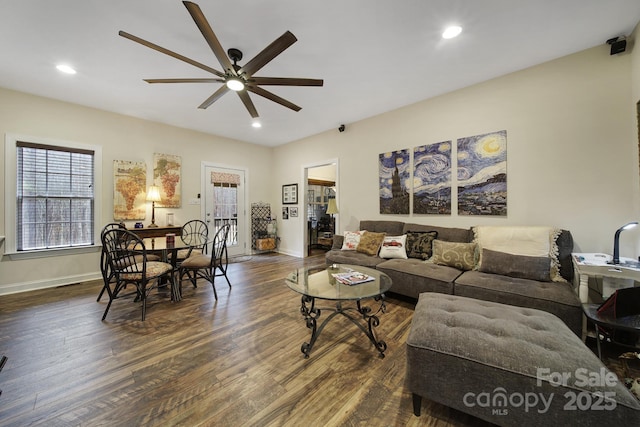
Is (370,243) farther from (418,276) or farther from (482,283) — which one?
(482,283)

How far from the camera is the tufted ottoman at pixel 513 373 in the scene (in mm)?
940

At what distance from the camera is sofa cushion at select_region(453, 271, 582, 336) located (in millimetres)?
1831

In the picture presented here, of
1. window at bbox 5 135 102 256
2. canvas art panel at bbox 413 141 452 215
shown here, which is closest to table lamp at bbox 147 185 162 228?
window at bbox 5 135 102 256

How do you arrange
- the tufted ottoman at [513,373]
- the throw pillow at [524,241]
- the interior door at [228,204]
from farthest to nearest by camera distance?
the interior door at [228,204]
the throw pillow at [524,241]
the tufted ottoman at [513,373]

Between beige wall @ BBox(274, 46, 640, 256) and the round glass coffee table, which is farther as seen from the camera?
beige wall @ BBox(274, 46, 640, 256)

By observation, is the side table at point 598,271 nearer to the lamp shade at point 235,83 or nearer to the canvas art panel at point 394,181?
the canvas art panel at point 394,181

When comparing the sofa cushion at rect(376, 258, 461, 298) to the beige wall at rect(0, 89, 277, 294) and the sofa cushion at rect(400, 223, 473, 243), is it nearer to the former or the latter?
the sofa cushion at rect(400, 223, 473, 243)

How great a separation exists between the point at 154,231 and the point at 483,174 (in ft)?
17.2

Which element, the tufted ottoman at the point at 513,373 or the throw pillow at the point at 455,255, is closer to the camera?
the tufted ottoman at the point at 513,373

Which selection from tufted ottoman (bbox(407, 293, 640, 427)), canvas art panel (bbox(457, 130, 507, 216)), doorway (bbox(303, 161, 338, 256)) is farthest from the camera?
doorway (bbox(303, 161, 338, 256))

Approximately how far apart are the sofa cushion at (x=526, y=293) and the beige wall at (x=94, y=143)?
500cm

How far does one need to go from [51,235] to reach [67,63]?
2.55 meters

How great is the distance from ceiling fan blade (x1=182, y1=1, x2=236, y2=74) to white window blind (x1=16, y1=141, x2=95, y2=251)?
343 centimetres

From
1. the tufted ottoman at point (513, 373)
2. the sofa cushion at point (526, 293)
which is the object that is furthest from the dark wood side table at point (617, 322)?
the tufted ottoman at point (513, 373)
